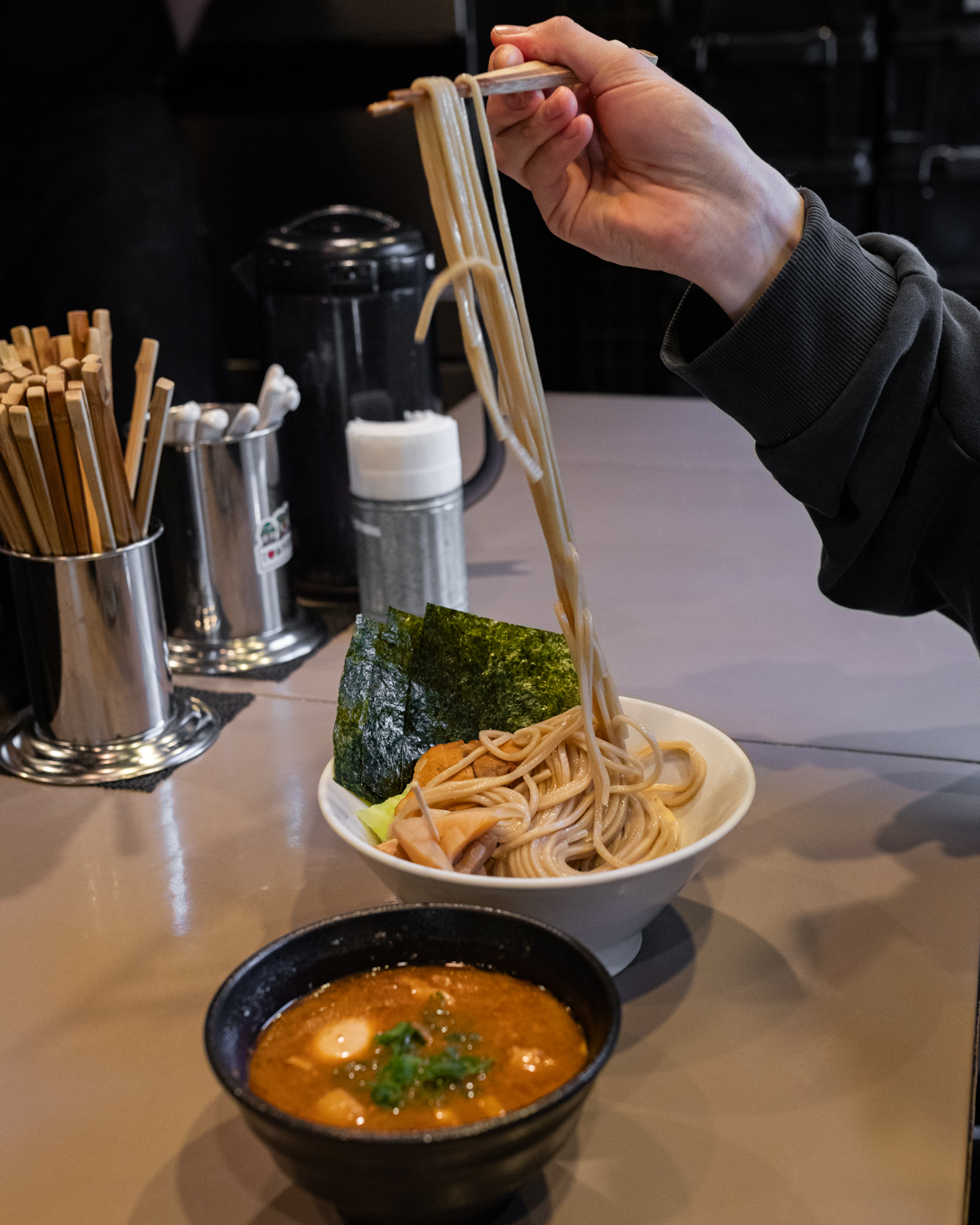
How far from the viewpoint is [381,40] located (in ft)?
9.51

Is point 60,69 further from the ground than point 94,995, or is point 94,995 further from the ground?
point 60,69

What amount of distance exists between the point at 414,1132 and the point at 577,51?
2.59 ft

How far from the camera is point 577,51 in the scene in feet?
3.05

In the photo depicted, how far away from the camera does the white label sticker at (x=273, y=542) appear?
1261 millimetres

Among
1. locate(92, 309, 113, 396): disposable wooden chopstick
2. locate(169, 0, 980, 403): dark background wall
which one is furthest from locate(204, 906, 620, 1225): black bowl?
locate(169, 0, 980, 403): dark background wall

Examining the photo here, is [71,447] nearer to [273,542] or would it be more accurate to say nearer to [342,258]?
[273,542]

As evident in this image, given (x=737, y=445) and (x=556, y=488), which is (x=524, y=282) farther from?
(x=556, y=488)

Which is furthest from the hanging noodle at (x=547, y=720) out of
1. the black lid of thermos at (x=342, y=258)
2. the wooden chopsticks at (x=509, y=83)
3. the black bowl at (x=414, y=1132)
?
the black lid of thermos at (x=342, y=258)

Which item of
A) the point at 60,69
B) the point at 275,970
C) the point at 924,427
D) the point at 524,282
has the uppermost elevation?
the point at 60,69

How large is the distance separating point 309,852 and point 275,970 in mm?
325

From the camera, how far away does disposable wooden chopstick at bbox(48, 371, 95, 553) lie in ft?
3.18

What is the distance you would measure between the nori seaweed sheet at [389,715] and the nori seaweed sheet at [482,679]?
0.4 inches

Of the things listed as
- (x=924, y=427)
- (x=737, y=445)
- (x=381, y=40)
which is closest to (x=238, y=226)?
(x=381, y=40)

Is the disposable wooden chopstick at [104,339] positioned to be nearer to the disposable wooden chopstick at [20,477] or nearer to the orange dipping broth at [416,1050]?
the disposable wooden chopstick at [20,477]
